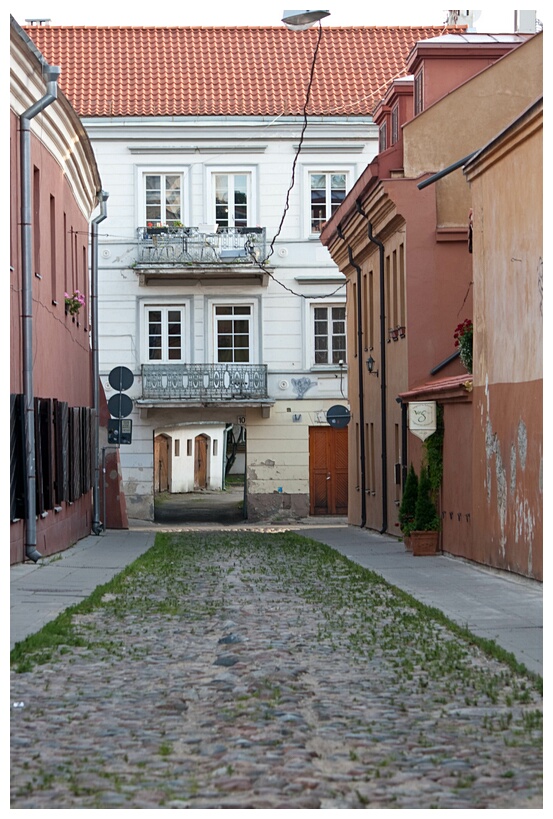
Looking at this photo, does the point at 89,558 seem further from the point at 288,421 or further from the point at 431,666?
the point at 288,421

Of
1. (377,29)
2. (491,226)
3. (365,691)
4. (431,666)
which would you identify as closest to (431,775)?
(365,691)

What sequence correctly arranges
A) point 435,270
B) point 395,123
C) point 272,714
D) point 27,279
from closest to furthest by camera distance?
point 272,714
point 27,279
point 435,270
point 395,123

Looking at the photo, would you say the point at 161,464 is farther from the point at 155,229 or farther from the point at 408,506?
the point at 408,506

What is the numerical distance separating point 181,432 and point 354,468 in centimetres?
2337

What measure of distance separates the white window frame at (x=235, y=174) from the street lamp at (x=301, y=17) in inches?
806

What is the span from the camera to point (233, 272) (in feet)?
126

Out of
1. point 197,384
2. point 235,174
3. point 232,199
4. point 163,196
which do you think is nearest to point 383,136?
point 232,199

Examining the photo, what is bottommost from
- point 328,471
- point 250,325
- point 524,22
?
point 328,471

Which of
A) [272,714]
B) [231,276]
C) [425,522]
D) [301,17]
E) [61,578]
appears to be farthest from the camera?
[231,276]

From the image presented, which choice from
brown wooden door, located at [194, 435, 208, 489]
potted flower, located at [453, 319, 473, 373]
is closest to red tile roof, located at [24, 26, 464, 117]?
potted flower, located at [453, 319, 473, 373]

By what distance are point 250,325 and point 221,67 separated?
8048 mm

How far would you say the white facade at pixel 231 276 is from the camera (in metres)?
38.8

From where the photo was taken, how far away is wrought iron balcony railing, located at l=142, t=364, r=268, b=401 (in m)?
38.2

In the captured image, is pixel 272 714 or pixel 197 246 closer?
pixel 272 714
